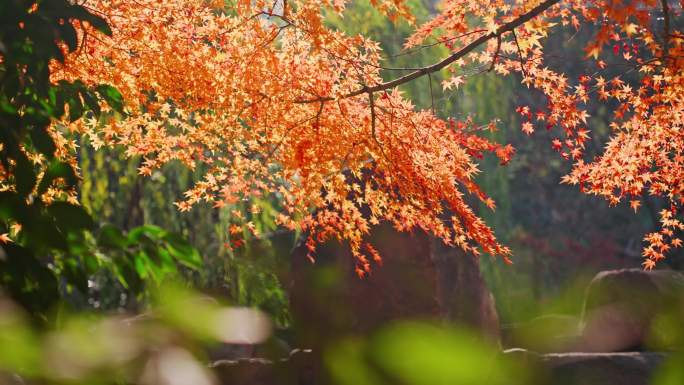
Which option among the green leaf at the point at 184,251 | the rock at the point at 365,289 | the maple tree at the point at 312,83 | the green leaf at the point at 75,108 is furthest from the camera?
the rock at the point at 365,289

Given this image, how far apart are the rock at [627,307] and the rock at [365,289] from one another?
167 centimetres

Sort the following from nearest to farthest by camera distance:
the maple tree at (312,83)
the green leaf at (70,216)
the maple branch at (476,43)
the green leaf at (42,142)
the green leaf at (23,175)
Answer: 1. the green leaf at (70,216)
2. the green leaf at (23,175)
3. the green leaf at (42,142)
4. the maple branch at (476,43)
5. the maple tree at (312,83)

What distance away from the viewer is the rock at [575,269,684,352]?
8211 mm

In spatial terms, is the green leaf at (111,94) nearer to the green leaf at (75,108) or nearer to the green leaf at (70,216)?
the green leaf at (75,108)

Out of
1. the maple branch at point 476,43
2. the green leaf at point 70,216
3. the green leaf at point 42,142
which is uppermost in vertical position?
the maple branch at point 476,43

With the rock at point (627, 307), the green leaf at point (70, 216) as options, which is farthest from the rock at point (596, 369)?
the green leaf at point (70, 216)

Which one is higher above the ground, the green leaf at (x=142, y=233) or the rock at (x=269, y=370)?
the green leaf at (x=142, y=233)

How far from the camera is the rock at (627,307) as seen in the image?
26.9 ft

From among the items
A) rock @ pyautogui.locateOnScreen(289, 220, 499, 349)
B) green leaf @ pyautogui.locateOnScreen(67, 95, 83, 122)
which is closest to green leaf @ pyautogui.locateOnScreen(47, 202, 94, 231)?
green leaf @ pyautogui.locateOnScreen(67, 95, 83, 122)

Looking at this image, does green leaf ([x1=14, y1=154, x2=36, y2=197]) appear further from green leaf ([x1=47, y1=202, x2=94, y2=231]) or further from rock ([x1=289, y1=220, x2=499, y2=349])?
rock ([x1=289, y1=220, x2=499, y2=349])

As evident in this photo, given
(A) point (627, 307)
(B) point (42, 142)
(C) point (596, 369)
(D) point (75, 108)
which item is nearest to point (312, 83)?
(D) point (75, 108)

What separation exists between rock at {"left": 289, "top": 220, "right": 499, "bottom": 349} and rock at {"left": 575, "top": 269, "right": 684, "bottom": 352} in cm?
167

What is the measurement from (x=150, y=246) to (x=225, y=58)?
11.4 feet

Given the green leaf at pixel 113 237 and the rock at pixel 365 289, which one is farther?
the rock at pixel 365 289
